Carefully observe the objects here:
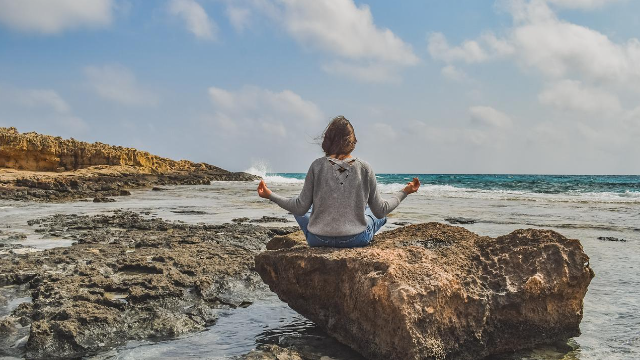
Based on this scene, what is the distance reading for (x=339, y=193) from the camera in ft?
12.7

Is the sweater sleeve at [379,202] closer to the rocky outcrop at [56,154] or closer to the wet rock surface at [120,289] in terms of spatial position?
the wet rock surface at [120,289]

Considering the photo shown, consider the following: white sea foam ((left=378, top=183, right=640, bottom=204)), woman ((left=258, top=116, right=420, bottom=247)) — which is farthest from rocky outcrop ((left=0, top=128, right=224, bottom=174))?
woman ((left=258, top=116, right=420, bottom=247))

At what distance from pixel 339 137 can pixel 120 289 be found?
103 inches

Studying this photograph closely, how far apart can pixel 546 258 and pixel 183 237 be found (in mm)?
5426

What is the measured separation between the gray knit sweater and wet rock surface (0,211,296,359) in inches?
52.3

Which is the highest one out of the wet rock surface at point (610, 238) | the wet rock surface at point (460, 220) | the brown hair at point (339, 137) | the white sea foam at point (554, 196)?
the brown hair at point (339, 137)

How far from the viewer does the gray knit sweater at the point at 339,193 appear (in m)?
3.88

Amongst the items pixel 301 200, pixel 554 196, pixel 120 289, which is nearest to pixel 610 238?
pixel 301 200

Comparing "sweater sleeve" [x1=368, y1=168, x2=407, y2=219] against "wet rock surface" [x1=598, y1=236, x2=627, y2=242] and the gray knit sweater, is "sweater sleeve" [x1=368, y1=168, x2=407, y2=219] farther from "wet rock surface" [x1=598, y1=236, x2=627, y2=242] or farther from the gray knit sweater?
"wet rock surface" [x1=598, y1=236, x2=627, y2=242]

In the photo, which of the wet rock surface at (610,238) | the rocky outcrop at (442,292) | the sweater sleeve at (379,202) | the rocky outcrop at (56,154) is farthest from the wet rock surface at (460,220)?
the rocky outcrop at (56,154)

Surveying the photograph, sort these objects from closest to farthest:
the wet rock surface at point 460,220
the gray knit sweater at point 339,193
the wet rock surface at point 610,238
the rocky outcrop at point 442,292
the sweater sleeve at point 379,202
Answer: the rocky outcrop at point 442,292 < the gray knit sweater at point 339,193 < the sweater sleeve at point 379,202 < the wet rock surface at point 610,238 < the wet rock surface at point 460,220

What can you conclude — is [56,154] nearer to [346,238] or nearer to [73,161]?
[73,161]

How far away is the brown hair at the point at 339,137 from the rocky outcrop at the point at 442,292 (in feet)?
2.74

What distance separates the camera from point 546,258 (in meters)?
3.67
